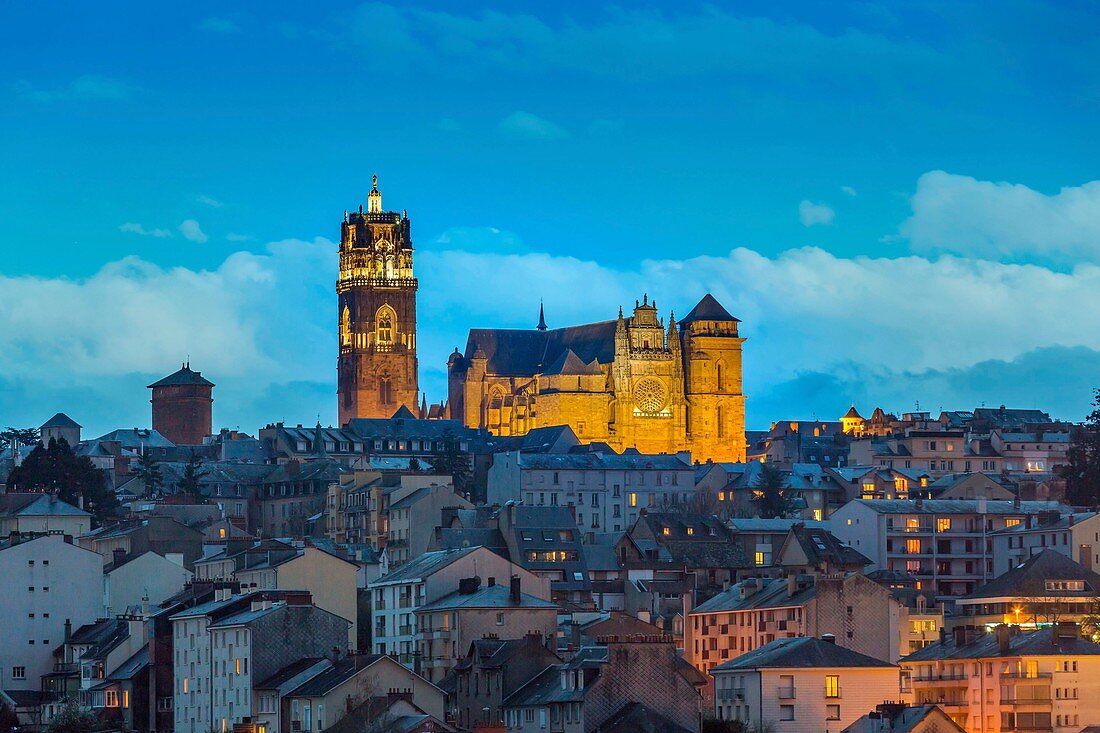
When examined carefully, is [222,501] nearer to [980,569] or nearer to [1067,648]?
[980,569]

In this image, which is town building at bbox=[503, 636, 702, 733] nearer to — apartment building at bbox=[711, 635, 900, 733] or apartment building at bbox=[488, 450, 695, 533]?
apartment building at bbox=[711, 635, 900, 733]

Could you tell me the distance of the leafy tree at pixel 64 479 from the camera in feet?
531

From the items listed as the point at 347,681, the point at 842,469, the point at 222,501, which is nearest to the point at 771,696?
the point at 347,681

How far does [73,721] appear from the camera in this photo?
94375 mm

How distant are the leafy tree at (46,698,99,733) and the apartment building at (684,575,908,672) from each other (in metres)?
25.5

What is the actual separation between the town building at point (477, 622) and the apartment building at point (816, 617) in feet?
33.0

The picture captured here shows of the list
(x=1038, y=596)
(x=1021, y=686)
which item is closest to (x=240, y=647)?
(x=1021, y=686)

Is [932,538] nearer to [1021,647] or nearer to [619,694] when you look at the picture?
[1021,647]

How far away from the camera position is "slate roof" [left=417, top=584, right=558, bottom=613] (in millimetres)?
100375

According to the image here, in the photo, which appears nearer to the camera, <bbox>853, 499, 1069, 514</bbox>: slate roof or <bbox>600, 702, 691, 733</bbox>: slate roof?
<bbox>600, 702, 691, 733</bbox>: slate roof

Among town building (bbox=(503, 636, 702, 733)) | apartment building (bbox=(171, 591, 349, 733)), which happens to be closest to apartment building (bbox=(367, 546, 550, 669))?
apartment building (bbox=(171, 591, 349, 733))

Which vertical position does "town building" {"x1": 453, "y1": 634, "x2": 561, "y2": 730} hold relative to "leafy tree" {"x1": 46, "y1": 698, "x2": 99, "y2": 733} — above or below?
above

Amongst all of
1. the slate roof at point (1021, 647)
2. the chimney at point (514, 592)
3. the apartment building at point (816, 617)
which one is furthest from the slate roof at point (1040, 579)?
the chimney at point (514, 592)

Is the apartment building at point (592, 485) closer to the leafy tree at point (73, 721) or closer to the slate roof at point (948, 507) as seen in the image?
the slate roof at point (948, 507)
